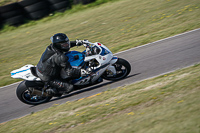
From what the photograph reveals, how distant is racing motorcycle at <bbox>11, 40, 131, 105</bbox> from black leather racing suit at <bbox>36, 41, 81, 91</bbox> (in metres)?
0.20

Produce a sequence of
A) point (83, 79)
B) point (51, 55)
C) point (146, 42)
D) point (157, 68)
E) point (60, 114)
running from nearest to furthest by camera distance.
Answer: point (60, 114)
point (51, 55)
point (83, 79)
point (157, 68)
point (146, 42)

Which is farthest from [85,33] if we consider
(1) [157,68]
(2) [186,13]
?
(1) [157,68]

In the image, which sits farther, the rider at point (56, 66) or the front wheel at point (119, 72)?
the front wheel at point (119, 72)

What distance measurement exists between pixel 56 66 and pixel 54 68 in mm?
72

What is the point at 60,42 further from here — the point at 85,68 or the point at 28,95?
the point at 28,95

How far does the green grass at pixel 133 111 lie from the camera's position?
163 inches

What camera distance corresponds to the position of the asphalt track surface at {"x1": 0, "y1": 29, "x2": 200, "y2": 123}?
6902 mm

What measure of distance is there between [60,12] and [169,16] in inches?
305

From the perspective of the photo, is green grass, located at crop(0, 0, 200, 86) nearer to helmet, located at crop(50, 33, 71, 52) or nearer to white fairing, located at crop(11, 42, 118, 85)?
white fairing, located at crop(11, 42, 118, 85)

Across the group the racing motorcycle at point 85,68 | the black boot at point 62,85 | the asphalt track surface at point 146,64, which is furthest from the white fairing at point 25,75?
the asphalt track surface at point 146,64

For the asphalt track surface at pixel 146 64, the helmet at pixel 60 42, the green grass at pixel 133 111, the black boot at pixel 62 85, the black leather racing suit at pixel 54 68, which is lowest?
the green grass at pixel 133 111

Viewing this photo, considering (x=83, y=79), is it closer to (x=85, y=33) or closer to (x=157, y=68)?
(x=157, y=68)

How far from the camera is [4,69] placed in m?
10.7

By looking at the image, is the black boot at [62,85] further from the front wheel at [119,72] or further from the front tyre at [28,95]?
the front wheel at [119,72]
